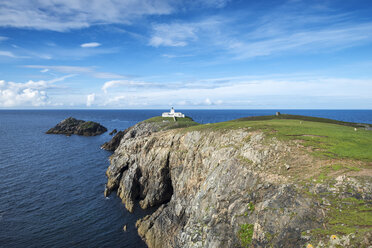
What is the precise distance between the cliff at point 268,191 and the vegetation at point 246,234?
0.06 m

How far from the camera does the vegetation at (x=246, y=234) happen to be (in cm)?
1435

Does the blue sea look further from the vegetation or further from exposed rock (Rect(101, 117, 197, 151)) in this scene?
the vegetation

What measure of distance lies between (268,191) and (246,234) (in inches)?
143

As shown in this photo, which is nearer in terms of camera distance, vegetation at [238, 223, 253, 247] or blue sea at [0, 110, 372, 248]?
vegetation at [238, 223, 253, 247]

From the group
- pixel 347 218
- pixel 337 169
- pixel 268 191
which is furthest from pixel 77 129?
pixel 347 218

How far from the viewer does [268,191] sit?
15602 millimetres

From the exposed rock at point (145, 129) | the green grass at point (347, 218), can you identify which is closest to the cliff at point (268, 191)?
the green grass at point (347, 218)

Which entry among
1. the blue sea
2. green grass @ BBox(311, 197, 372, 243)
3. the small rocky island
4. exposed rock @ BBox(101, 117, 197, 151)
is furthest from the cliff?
the small rocky island

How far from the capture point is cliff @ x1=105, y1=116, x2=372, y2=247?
12180 mm

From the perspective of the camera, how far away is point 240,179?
60.5 ft

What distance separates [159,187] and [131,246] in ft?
31.4

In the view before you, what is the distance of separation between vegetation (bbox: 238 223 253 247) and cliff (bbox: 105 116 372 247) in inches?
2.5

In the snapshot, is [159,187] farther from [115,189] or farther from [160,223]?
[115,189]

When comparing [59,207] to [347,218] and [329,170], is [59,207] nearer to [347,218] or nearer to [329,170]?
[329,170]
